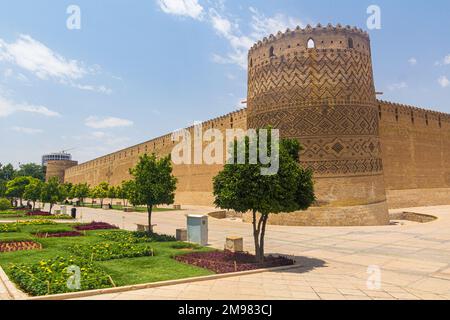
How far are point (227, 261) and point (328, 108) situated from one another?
14.2m

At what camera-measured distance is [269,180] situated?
9.73 m

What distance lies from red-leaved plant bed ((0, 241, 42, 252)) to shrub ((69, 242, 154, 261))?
1.74 m

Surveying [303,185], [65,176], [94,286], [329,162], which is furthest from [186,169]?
[65,176]

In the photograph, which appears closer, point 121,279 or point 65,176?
point 121,279

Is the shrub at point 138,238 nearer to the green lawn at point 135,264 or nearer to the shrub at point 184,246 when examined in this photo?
the green lawn at point 135,264

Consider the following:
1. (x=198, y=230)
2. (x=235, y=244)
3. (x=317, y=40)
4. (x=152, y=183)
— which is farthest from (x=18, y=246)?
(x=317, y=40)

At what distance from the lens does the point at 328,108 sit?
2095 centimetres

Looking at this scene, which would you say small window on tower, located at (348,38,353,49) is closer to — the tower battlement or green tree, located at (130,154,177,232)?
the tower battlement

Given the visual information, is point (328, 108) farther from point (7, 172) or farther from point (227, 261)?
point (7, 172)

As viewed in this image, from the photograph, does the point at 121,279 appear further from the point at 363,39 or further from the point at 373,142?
the point at 363,39

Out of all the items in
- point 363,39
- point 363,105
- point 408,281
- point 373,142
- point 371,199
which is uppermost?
point 363,39

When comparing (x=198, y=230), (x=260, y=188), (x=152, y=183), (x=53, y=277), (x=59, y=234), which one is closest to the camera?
(x=53, y=277)

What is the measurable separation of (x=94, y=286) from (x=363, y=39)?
2243cm

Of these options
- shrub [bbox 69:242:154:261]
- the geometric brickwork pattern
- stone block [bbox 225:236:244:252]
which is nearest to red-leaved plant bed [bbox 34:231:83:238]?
shrub [bbox 69:242:154:261]
